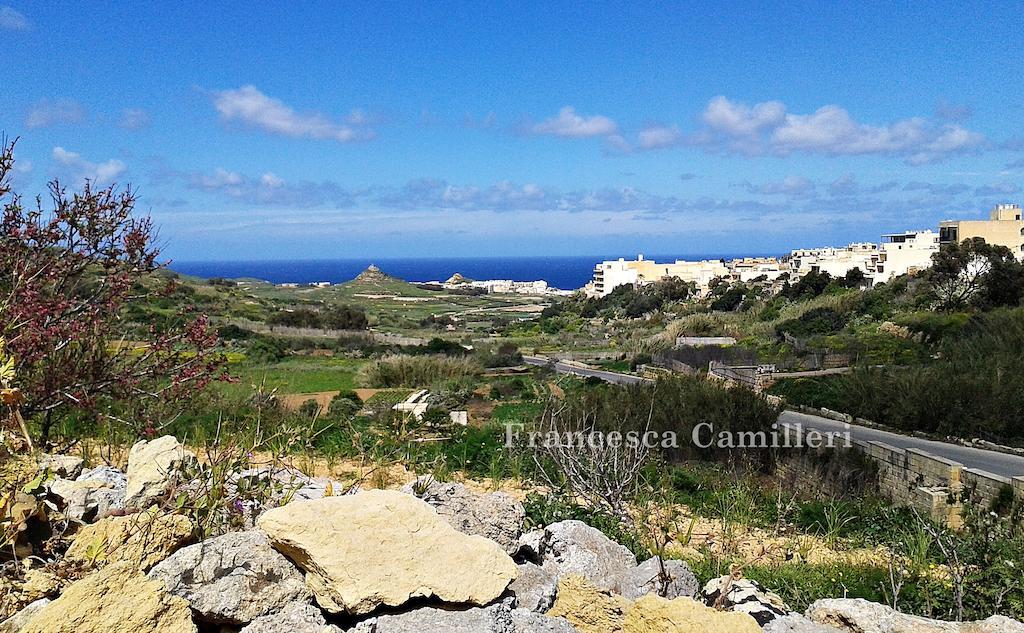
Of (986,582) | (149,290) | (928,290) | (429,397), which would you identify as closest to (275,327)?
(429,397)

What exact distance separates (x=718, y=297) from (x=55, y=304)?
5623 centimetres

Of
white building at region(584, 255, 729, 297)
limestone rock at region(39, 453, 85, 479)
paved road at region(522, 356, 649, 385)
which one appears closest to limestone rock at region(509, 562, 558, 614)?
limestone rock at region(39, 453, 85, 479)

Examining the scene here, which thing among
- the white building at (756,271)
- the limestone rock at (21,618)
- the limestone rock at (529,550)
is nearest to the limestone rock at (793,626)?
the limestone rock at (529,550)

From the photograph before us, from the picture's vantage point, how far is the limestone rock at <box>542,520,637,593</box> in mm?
3404

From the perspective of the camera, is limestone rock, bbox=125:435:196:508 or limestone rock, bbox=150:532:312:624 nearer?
limestone rock, bbox=150:532:312:624

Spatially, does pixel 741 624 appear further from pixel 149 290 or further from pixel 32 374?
pixel 149 290

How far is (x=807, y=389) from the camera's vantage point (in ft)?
67.1

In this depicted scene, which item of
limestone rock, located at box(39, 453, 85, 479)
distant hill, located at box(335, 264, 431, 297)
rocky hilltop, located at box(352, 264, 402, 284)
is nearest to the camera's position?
limestone rock, located at box(39, 453, 85, 479)

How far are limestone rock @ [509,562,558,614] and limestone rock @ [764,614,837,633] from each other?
2.82 feet

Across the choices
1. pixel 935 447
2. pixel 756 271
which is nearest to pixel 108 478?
pixel 935 447

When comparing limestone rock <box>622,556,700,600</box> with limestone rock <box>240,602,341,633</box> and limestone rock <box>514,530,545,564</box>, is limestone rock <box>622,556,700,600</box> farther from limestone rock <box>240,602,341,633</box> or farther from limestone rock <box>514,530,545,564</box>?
limestone rock <box>240,602,341,633</box>

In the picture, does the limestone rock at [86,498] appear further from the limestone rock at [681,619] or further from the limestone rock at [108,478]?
the limestone rock at [681,619]

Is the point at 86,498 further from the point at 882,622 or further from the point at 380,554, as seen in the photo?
the point at 882,622

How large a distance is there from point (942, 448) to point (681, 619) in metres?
13.0
